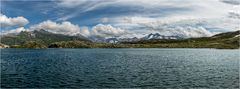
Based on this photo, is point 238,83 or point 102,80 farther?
point 102,80

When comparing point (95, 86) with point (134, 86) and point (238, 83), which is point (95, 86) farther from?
point (238, 83)

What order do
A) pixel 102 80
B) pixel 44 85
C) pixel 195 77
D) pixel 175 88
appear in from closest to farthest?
pixel 175 88 → pixel 44 85 → pixel 102 80 → pixel 195 77

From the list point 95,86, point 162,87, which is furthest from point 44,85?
point 162,87

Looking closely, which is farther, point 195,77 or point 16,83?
point 195,77

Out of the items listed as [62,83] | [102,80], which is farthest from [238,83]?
[62,83]

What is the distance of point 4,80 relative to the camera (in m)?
66.0

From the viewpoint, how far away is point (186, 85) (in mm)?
58938

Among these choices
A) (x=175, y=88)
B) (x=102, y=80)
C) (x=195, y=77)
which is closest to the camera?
(x=175, y=88)

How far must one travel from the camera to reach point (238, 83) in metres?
61.4

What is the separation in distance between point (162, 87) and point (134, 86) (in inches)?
230

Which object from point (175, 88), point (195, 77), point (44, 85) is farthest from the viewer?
point (195, 77)

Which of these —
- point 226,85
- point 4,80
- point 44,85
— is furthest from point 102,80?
point 226,85

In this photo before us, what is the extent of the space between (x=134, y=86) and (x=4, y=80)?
31961mm

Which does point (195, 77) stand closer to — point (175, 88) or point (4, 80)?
point (175, 88)
